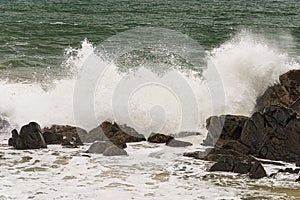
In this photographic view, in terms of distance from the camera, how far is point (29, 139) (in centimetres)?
915

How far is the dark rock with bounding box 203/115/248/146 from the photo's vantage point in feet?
30.1

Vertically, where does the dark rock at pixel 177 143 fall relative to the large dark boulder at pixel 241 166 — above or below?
above

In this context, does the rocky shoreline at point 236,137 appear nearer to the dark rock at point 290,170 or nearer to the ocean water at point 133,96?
the dark rock at point 290,170

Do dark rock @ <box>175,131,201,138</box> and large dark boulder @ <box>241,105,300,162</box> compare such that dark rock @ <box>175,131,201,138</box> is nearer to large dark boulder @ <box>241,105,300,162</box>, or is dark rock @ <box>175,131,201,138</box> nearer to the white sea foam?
the white sea foam

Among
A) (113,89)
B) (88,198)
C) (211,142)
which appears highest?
(113,89)

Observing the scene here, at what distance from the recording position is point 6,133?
10.3 m

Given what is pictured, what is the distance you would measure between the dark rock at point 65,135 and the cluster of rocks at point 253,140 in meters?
2.02

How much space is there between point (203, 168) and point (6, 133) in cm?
399

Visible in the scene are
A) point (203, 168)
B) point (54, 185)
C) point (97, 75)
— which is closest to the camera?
point (54, 185)

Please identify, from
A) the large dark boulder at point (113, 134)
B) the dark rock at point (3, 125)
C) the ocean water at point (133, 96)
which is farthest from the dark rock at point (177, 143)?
the dark rock at point (3, 125)

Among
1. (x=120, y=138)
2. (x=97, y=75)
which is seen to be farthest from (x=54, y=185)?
(x=97, y=75)

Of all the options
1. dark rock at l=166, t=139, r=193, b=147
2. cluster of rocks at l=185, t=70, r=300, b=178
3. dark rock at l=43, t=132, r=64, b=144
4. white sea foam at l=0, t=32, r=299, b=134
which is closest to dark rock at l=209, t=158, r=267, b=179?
cluster of rocks at l=185, t=70, r=300, b=178

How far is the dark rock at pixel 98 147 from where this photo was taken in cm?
888

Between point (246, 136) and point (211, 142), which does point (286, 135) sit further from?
point (211, 142)
